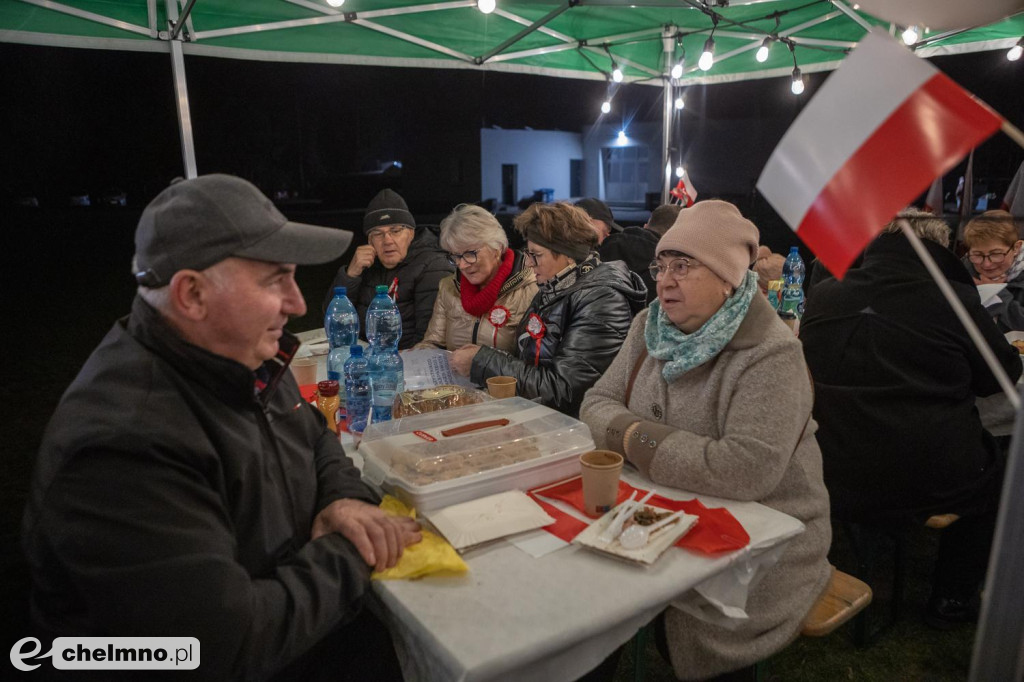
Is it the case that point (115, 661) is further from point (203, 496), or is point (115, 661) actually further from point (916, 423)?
point (916, 423)

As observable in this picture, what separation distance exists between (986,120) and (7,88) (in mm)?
53577

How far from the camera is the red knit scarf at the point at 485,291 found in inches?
137

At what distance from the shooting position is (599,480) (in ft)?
5.25

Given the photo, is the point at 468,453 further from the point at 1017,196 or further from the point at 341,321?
the point at 1017,196

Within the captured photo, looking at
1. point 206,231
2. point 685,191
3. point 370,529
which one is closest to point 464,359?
point 370,529

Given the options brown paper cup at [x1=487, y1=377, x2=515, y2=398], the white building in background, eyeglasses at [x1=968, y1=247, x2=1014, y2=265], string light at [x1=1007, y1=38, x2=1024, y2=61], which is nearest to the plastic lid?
brown paper cup at [x1=487, y1=377, x2=515, y2=398]

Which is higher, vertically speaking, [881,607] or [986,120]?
[986,120]

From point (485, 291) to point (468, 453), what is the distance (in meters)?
1.78

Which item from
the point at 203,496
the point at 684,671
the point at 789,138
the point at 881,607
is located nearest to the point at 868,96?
the point at 789,138

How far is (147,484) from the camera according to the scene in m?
1.15

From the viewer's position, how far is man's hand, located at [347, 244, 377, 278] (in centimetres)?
451

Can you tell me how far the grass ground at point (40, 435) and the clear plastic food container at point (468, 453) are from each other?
0.74 metres

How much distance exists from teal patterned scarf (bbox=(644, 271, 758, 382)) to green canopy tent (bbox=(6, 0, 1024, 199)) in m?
4.05

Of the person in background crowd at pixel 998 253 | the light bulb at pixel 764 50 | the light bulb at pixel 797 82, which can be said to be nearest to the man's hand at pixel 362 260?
the person in background crowd at pixel 998 253
